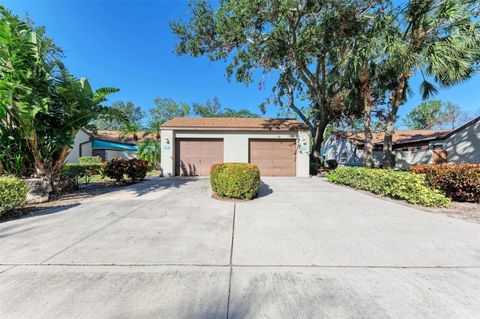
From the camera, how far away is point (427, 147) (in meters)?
17.4

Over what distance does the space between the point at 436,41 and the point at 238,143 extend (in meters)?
10.3

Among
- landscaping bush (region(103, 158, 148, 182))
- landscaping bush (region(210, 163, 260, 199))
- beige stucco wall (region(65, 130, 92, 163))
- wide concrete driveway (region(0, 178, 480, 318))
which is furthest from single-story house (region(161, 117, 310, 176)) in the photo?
beige stucco wall (region(65, 130, 92, 163))

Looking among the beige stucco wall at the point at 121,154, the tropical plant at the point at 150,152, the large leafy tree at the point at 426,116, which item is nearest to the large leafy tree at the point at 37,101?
the tropical plant at the point at 150,152

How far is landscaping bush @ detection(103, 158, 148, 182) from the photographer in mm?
10453

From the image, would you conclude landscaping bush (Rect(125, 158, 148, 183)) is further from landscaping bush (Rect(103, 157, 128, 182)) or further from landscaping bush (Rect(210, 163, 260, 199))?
landscaping bush (Rect(210, 163, 260, 199))

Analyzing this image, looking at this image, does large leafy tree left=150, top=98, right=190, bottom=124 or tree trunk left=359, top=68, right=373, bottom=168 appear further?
large leafy tree left=150, top=98, right=190, bottom=124

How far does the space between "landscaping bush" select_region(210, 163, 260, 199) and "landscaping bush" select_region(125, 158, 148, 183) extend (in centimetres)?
597

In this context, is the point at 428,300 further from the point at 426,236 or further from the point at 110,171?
the point at 110,171

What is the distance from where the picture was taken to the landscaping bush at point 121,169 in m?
10.5

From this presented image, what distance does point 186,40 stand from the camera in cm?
1289

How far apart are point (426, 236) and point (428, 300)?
92.3 inches

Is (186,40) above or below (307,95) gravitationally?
above

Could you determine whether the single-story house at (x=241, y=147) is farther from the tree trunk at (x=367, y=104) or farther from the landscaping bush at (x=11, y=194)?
the landscaping bush at (x=11, y=194)

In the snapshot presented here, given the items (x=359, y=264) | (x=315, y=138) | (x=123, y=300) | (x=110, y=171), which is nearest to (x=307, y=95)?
(x=315, y=138)
